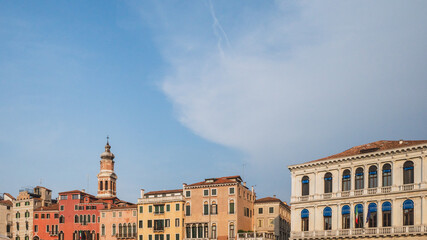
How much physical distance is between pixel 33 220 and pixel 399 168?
6464 cm

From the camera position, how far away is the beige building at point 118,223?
3219 inches

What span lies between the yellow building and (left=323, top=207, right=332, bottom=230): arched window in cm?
2636

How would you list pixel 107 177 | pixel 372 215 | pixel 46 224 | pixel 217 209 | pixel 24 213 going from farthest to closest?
pixel 107 177 < pixel 24 213 < pixel 46 224 < pixel 217 209 < pixel 372 215

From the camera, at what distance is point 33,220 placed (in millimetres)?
90938

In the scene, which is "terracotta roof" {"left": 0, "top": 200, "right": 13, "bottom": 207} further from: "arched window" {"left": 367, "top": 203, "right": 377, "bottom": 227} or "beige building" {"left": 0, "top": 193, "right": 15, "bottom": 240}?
"arched window" {"left": 367, "top": 203, "right": 377, "bottom": 227}

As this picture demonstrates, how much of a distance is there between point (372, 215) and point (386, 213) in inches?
61.3

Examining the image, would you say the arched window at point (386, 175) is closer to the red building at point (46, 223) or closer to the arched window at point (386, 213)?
the arched window at point (386, 213)

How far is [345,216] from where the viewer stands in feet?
181

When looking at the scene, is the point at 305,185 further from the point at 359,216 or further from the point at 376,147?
the point at 376,147

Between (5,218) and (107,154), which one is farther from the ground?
(107,154)

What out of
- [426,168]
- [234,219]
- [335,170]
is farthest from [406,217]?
[234,219]

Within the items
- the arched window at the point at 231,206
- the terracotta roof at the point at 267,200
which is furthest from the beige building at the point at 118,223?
the terracotta roof at the point at 267,200

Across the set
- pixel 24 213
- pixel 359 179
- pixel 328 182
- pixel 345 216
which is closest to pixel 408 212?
pixel 359 179

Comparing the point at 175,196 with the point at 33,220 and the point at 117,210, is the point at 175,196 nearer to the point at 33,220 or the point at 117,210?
the point at 117,210
